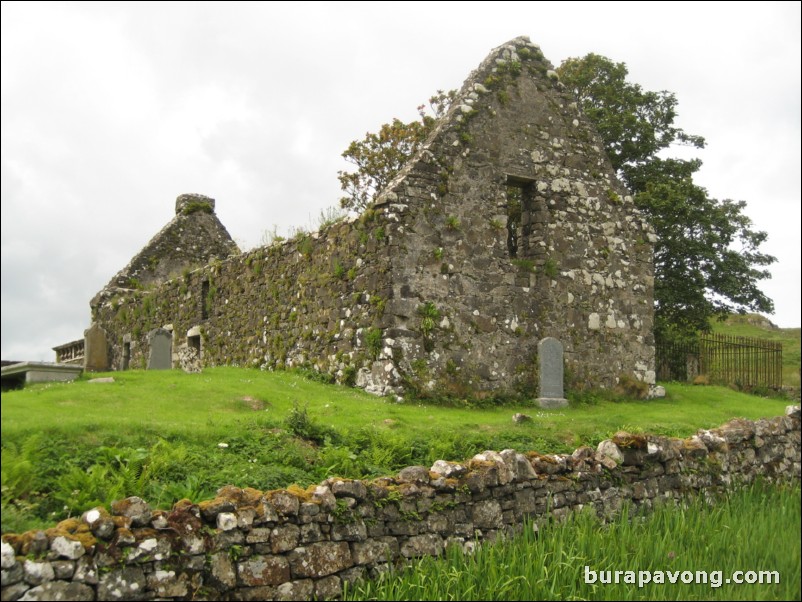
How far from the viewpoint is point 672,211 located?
25.2 meters

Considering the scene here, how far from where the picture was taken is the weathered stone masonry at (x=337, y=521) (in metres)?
5.80

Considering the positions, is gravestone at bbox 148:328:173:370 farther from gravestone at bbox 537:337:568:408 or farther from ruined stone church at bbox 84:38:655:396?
gravestone at bbox 537:337:568:408

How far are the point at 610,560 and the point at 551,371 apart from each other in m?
8.98

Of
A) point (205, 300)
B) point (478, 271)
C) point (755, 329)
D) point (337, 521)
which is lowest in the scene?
point (337, 521)

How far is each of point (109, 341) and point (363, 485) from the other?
23646mm

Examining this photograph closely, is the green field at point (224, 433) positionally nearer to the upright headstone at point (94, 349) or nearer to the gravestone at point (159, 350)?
the gravestone at point (159, 350)

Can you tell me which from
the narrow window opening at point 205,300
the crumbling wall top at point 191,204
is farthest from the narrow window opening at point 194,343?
the crumbling wall top at point 191,204

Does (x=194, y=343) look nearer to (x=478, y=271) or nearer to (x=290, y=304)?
(x=290, y=304)

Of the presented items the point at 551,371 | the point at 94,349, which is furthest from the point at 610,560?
the point at 94,349

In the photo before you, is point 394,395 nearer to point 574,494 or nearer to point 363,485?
point 574,494

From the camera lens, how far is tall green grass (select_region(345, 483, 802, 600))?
21.7ft

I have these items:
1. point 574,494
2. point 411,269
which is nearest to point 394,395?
point 411,269

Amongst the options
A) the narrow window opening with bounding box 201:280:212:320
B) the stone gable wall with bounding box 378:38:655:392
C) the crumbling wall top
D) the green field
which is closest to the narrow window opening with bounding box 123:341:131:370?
the narrow window opening with bounding box 201:280:212:320

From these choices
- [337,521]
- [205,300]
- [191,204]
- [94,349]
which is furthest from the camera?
[191,204]
